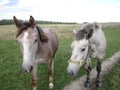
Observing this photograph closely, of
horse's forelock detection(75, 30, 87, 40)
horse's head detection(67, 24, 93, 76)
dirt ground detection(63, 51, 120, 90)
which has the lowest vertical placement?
dirt ground detection(63, 51, 120, 90)

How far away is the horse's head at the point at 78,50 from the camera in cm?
696

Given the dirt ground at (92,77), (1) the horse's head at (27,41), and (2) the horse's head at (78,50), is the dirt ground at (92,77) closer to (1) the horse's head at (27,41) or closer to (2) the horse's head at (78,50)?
(2) the horse's head at (78,50)

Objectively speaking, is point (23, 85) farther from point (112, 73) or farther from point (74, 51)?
point (112, 73)

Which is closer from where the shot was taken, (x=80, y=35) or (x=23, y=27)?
(x=23, y=27)

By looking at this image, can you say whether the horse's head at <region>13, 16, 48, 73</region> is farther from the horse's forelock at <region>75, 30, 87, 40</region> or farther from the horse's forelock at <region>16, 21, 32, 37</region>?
the horse's forelock at <region>75, 30, 87, 40</region>

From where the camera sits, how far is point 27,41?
648 centimetres

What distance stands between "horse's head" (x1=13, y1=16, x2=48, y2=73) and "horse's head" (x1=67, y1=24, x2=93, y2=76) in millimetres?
1190

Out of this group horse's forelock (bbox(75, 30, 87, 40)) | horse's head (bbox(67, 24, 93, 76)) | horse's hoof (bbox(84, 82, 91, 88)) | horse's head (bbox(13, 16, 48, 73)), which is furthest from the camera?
horse's hoof (bbox(84, 82, 91, 88))

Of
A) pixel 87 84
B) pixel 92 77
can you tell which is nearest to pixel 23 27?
pixel 87 84

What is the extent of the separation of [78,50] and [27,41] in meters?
1.63

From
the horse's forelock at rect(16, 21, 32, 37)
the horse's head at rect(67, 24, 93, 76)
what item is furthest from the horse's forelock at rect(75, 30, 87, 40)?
the horse's forelock at rect(16, 21, 32, 37)

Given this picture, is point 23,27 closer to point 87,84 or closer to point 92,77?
point 87,84

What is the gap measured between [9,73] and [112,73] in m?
5.26

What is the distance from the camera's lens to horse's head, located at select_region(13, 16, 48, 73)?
21.0 feet
